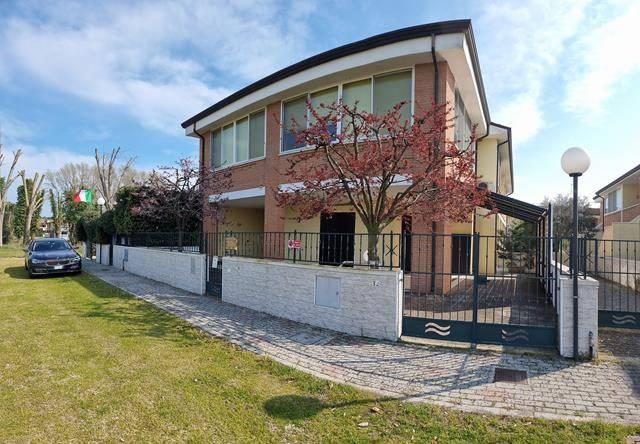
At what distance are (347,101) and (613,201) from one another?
27690mm

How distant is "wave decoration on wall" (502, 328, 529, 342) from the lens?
19.1ft

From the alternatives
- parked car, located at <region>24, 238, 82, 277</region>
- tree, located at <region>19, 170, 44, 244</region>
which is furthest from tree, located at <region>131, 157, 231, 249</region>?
tree, located at <region>19, 170, 44, 244</region>

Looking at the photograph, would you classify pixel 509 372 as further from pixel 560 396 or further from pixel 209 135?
pixel 209 135

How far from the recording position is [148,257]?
1439 cm

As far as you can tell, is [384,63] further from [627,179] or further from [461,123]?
[627,179]

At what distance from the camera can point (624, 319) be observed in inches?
259

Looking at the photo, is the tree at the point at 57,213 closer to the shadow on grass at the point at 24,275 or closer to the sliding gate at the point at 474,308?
the shadow on grass at the point at 24,275

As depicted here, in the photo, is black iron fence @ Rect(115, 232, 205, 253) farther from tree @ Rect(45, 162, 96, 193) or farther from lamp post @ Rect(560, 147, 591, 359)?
tree @ Rect(45, 162, 96, 193)

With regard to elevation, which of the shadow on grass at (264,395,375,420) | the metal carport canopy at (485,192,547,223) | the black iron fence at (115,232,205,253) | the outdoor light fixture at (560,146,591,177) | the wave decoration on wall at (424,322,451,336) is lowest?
the shadow on grass at (264,395,375,420)

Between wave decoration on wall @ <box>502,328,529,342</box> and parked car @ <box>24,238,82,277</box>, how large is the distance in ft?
48.8

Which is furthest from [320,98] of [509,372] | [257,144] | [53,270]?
[53,270]

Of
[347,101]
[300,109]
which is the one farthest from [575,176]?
[300,109]

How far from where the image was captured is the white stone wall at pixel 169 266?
10.8 meters

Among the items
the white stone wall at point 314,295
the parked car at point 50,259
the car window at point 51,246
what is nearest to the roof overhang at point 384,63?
the white stone wall at point 314,295
